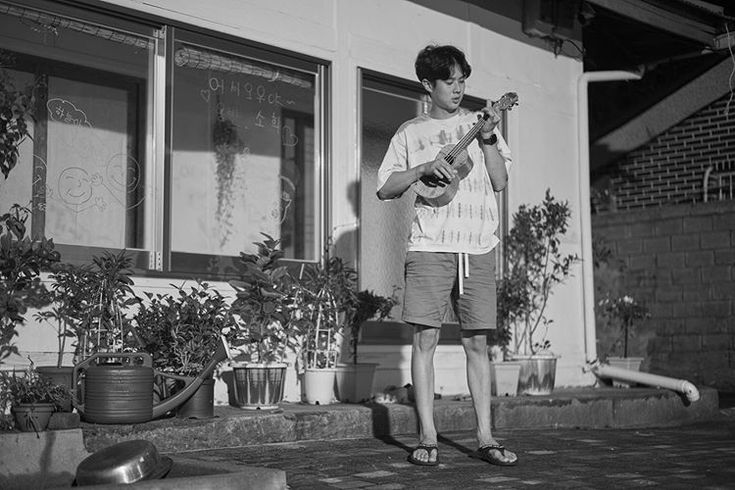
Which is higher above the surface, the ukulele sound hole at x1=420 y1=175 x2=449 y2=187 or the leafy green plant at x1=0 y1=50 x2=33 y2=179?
the leafy green plant at x1=0 y1=50 x2=33 y2=179

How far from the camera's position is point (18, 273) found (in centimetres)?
498

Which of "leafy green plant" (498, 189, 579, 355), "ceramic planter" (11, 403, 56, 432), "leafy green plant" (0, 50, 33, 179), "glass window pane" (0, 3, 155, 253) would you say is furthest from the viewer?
"leafy green plant" (498, 189, 579, 355)

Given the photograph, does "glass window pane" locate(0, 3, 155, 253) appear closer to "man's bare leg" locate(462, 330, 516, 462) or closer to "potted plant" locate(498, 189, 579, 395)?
"man's bare leg" locate(462, 330, 516, 462)

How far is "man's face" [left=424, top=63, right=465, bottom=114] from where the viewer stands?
473cm

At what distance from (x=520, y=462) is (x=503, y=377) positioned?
2541 mm

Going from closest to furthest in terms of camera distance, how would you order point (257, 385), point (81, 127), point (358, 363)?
point (257, 385) → point (81, 127) → point (358, 363)

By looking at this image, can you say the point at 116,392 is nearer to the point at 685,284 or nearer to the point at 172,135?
the point at 172,135

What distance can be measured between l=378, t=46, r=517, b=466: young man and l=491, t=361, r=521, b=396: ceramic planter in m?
2.49

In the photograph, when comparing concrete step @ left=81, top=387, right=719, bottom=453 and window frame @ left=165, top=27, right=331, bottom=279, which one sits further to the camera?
window frame @ left=165, top=27, right=331, bottom=279

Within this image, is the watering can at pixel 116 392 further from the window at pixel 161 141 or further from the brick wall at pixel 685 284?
the brick wall at pixel 685 284

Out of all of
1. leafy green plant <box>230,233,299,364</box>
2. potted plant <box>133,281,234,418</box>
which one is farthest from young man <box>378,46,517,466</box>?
leafy green plant <box>230,233,299,364</box>

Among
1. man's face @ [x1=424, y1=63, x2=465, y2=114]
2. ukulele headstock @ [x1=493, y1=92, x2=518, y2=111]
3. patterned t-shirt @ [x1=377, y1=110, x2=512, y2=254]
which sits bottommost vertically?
patterned t-shirt @ [x1=377, y1=110, x2=512, y2=254]

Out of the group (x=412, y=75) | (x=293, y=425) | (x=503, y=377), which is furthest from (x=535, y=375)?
(x=293, y=425)

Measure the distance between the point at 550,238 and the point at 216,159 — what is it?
8.92 ft
